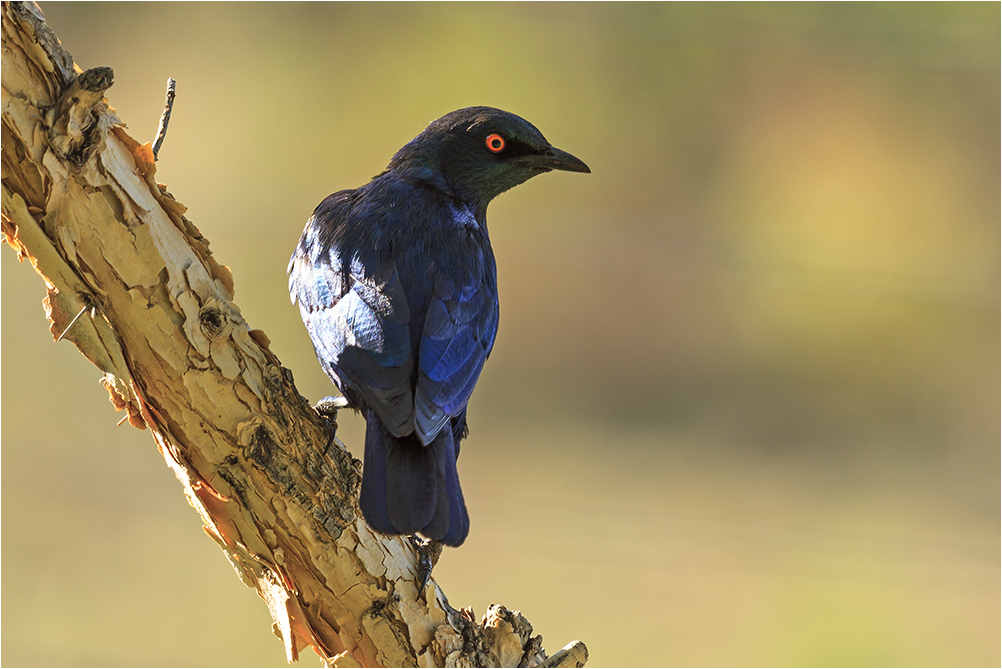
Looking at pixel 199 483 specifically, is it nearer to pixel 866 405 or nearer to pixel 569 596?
pixel 569 596

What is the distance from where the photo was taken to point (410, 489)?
200 cm

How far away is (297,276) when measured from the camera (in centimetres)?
254

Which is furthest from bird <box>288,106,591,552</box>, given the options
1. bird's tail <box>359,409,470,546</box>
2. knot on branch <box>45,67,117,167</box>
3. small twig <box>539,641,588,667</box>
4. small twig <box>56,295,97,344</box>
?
knot on branch <box>45,67,117,167</box>

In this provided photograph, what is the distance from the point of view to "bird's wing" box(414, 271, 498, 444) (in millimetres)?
2109

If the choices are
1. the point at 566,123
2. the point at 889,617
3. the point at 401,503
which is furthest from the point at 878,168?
the point at 401,503

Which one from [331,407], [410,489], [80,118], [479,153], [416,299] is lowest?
[410,489]

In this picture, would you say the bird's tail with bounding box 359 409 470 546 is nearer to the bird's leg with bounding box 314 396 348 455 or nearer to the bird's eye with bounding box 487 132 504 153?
the bird's leg with bounding box 314 396 348 455

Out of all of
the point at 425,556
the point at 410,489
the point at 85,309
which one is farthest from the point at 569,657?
the point at 85,309

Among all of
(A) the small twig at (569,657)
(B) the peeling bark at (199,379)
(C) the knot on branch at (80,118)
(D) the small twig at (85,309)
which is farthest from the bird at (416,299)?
(C) the knot on branch at (80,118)

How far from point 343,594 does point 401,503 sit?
28cm

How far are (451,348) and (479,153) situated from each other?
0.87 meters

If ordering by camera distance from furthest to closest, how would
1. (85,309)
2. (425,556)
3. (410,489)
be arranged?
(425,556) → (410,489) → (85,309)

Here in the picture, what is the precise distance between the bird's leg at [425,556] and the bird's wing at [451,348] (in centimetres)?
29

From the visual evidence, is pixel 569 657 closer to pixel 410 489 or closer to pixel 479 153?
pixel 410 489
